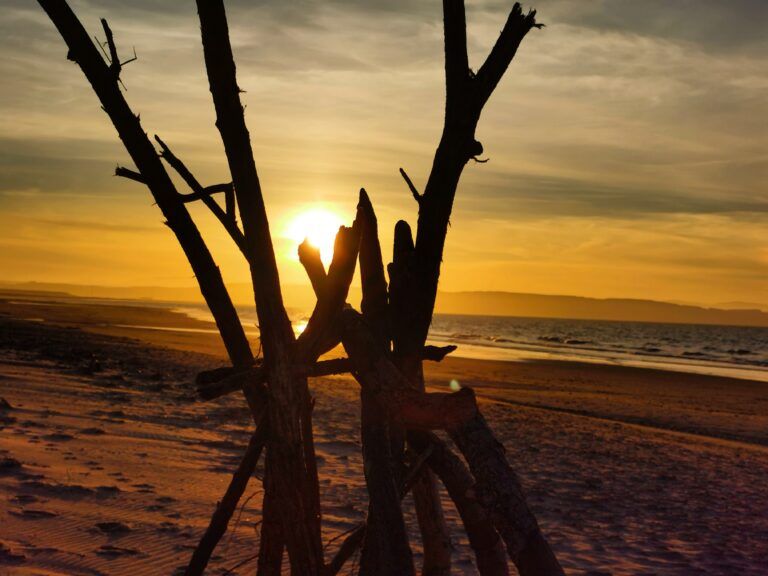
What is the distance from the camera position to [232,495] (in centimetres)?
416

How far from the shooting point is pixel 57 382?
1576 centimetres

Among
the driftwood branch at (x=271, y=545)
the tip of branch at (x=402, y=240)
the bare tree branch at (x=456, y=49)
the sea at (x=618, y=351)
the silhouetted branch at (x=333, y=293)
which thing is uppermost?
the bare tree branch at (x=456, y=49)

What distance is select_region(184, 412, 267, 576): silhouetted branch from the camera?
413 cm

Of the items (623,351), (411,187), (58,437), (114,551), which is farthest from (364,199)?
(623,351)

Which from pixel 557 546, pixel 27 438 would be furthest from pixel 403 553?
pixel 27 438

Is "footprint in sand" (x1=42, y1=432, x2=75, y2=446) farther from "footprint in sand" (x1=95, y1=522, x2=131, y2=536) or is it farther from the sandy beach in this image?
"footprint in sand" (x1=95, y1=522, x2=131, y2=536)

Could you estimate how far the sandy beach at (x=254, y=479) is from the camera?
6.77 meters

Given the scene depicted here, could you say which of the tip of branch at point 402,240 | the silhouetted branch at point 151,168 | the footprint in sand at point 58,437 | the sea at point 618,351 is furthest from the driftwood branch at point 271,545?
the footprint in sand at point 58,437

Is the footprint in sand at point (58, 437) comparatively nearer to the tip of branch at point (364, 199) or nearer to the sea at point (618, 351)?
the sea at point (618, 351)

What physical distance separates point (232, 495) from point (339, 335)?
1112 millimetres

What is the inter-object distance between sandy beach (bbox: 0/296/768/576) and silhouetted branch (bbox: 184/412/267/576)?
0.41 meters

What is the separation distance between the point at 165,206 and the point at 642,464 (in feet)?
37.5

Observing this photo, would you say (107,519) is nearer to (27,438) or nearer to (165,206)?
(27,438)

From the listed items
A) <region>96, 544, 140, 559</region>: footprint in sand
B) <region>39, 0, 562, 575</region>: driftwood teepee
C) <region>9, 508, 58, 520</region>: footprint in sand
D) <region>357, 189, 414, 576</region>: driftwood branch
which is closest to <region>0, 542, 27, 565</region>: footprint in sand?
<region>96, 544, 140, 559</region>: footprint in sand
